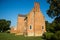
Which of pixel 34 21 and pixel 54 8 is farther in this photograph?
pixel 34 21

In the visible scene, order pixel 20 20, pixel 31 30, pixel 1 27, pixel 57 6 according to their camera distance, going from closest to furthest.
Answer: pixel 57 6 → pixel 31 30 → pixel 20 20 → pixel 1 27

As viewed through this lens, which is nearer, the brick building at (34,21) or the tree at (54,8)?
the tree at (54,8)

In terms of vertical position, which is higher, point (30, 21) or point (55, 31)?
point (30, 21)

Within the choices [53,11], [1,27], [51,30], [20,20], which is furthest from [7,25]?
[51,30]

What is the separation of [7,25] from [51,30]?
98303mm

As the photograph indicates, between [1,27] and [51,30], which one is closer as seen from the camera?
[51,30]

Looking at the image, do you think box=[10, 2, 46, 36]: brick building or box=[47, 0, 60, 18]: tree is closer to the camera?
box=[47, 0, 60, 18]: tree

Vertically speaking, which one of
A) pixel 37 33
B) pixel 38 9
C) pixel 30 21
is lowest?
pixel 37 33

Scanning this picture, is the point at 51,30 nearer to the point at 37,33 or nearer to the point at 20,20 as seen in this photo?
the point at 37,33

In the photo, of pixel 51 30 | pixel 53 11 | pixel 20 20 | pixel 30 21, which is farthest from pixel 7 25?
pixel 51 30

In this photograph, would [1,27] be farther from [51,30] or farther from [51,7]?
[51,30]

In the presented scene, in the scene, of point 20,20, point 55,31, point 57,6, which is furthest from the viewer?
point 20,20

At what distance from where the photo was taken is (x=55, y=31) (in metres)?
20.5

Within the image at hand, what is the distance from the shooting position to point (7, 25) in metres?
117
